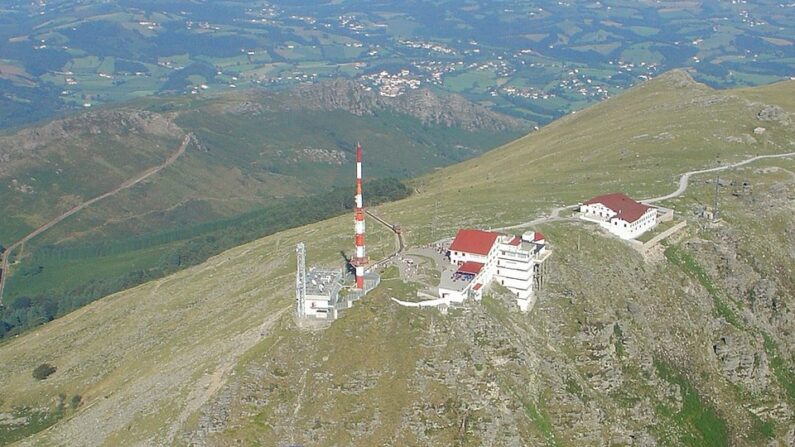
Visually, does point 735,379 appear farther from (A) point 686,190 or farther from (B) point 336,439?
(B) point 336,439

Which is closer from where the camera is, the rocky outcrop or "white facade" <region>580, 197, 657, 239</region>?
the rocky outcrop

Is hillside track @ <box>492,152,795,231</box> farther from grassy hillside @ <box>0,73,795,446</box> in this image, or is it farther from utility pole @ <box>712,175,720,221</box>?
utility pole @ <box>712,175,720,221</box>

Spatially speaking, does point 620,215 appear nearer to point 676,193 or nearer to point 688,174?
point 676,193

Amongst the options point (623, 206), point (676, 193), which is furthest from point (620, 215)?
point (676, 193)

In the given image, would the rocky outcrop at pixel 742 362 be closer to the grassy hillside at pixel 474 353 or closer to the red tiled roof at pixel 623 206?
the grassy hillside at pixel 474 353

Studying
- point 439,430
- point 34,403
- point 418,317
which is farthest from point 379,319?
point 34,403

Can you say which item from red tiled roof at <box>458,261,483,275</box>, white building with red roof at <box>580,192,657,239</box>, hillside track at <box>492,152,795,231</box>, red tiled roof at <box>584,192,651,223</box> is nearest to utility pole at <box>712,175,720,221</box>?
hillside track at <box>492,152,795,231</box>
